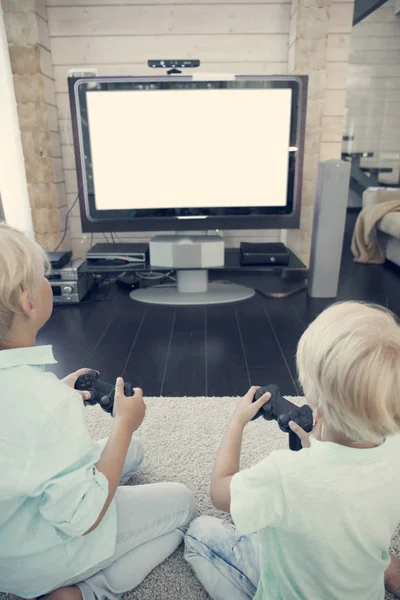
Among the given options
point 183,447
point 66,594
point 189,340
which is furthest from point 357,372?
point 189,340

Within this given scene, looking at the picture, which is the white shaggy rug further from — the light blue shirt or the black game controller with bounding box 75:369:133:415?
the black game controller with bounding box 75:369:133:415

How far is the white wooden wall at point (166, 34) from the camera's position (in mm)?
2709

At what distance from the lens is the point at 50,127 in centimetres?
275

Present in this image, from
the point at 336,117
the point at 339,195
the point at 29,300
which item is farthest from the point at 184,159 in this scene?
the point at 29,300

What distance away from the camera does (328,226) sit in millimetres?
A: 2592

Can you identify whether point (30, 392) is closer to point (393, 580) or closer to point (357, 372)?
point (357, 372)

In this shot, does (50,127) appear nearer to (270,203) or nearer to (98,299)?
(98,299)

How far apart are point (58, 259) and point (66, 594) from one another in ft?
6.50

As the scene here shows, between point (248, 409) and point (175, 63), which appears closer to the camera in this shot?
point (248, 409)

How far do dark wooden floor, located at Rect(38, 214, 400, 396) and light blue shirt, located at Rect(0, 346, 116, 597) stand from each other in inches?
37.4

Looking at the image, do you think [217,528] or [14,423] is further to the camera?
[217,528]

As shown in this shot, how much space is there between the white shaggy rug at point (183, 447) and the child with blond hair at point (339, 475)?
0.35 m

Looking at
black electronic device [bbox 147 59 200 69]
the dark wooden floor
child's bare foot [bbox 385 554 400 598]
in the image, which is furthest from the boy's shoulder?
black electronic device [bbox 147 59 200 69]

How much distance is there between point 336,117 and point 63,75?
67.3 inches
